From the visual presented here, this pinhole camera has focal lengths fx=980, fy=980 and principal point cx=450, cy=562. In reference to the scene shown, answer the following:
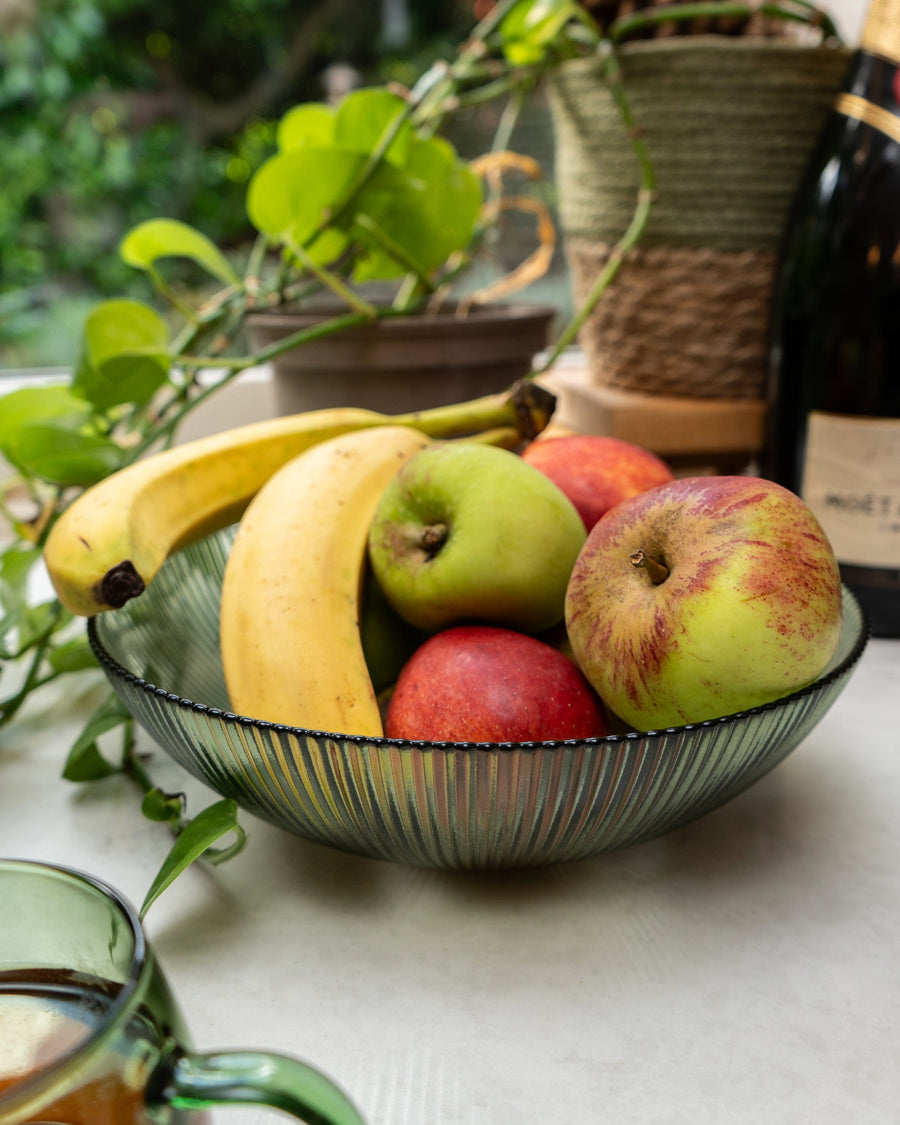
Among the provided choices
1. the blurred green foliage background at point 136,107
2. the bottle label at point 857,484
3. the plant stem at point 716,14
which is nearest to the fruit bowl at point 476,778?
the bottle label at point 857,484

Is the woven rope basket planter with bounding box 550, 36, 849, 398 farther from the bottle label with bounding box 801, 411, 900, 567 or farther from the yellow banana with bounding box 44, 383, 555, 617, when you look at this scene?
the yellow banana with bounding box 44, 383, 555, 617

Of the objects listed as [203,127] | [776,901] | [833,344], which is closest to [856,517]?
[833,344]

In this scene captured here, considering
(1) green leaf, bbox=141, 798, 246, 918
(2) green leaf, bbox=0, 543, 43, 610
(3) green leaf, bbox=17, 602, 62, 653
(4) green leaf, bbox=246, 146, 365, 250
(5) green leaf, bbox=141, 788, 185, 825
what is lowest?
(5) green leaf, bbox=141, 788, 185, 825

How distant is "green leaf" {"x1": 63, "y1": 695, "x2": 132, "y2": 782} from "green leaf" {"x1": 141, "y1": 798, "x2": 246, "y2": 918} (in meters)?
0.10

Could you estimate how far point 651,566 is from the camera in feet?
1.04

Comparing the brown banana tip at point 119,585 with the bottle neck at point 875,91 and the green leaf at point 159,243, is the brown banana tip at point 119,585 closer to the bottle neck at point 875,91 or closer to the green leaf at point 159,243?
the green leaf at point 159,243

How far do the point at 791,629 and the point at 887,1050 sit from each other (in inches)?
4.7

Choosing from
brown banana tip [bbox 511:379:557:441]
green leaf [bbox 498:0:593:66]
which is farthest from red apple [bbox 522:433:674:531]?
green leaf [bbox 498:0:593:66]

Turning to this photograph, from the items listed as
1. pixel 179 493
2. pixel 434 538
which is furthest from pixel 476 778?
pixel 179 493

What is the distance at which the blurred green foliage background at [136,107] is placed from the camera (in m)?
1.07

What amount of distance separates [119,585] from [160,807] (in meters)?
0.08

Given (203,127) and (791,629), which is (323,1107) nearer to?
(791,629)

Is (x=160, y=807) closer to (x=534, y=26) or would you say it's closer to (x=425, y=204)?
(x=425, y=204)

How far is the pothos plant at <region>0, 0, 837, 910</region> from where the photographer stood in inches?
18.4
